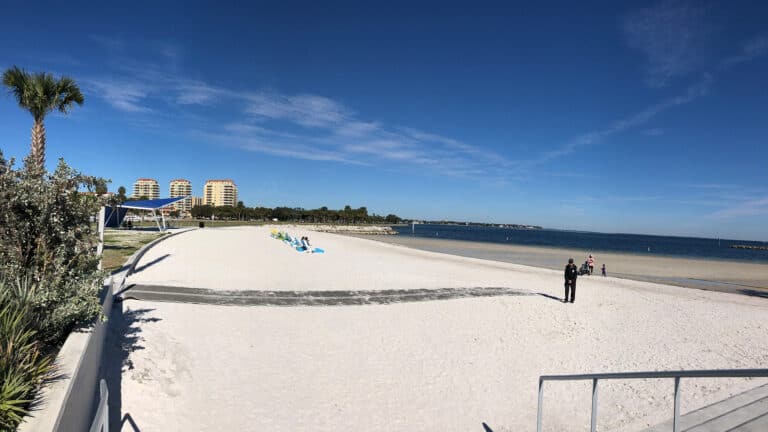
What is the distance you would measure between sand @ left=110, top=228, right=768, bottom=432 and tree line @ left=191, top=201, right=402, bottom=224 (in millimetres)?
→ 116562

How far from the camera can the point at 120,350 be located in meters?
6.02

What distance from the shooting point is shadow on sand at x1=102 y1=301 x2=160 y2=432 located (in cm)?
438

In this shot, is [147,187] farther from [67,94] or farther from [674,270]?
[674,270]

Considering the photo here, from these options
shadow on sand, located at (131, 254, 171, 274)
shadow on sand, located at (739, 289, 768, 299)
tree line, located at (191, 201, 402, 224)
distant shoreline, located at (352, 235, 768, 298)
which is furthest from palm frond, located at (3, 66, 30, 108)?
tree line, located at (191, 201, 402, 224)

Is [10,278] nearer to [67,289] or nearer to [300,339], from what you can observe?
[67,289]

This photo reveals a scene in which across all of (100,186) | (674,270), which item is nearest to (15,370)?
(100,186)

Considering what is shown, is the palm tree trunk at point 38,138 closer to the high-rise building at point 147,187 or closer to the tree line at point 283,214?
the tree line at point 283,214

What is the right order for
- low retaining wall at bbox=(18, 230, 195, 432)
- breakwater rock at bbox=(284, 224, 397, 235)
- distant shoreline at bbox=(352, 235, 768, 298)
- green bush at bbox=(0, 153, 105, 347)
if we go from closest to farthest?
low retaining wall at bbox=(18, 230, 195, 432)
green bush at bbox=(0, 153, 105, 347)
distant shoreline at bbox=(352, 235, 768, 298)
breakwater rock at bbox=(284, 224, 397, 235)

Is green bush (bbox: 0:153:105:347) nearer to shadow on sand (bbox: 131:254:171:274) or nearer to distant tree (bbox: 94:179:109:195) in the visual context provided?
distant tree (bbox: 94:179:109:195)

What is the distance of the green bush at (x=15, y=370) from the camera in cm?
258

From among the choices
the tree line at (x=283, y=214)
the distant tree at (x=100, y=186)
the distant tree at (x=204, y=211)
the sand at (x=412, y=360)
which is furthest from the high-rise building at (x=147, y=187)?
the distant tree at (x=100, y=186)

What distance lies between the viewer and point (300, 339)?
7.44 m

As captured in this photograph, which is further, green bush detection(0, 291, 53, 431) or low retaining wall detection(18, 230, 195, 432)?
low retaining wall detection(18, 230, 195, 432)

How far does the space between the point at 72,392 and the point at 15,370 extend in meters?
0.43
